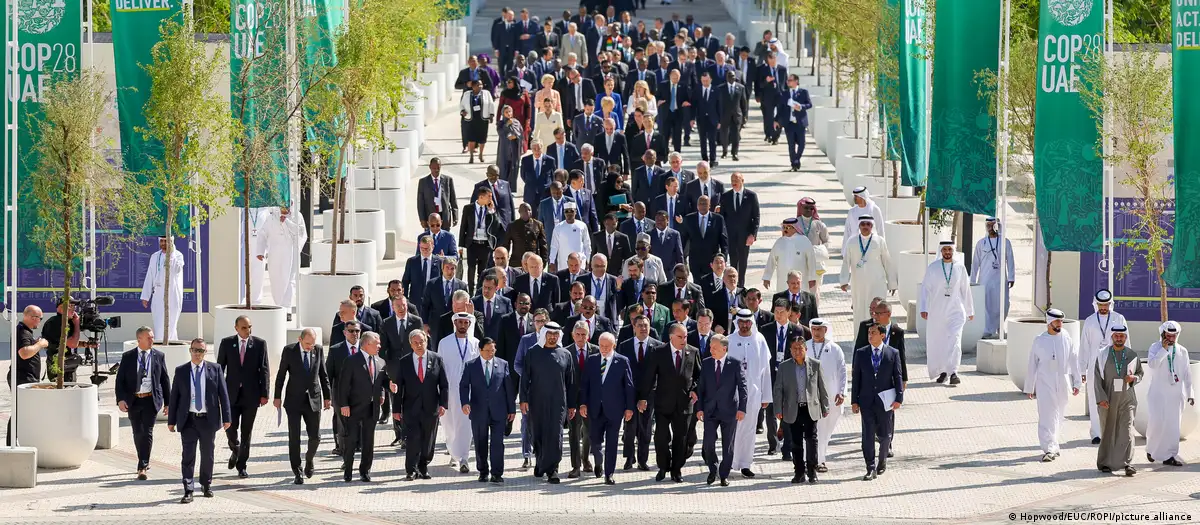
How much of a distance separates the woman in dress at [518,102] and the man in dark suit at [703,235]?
29.8 ft

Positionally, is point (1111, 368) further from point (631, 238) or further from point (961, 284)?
point (631, 238)

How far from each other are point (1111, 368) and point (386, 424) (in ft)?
21.9

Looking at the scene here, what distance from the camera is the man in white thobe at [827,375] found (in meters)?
17.9

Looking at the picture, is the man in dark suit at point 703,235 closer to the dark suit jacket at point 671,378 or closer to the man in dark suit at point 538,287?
the man in dark suit at point 538,287

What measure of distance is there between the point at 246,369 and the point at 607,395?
3.06 metres

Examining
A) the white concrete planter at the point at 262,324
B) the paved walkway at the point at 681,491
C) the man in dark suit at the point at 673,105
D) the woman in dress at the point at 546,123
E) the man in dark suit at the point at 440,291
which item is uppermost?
the man in dark suit at the point at 673,105

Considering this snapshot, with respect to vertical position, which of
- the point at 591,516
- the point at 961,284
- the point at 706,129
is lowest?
the point at 591,516

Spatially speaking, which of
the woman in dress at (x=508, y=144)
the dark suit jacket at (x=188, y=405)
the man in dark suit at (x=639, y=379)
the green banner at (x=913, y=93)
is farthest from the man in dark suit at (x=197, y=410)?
the woman in dress at (x=508, y=144)

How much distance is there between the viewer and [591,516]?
16.5 meters

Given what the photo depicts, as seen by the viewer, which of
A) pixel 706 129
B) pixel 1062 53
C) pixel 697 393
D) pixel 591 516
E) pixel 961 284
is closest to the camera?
pixel 591 516

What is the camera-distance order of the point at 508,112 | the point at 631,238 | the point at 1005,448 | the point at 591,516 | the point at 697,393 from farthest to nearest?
1. the point at 508,112
2. the point at 631,238
3. the point at 1005,448
4. the point at 697,393
5. the point at 591,516

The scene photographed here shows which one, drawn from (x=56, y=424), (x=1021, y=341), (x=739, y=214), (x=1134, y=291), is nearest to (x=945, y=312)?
(x=1021, y=341)

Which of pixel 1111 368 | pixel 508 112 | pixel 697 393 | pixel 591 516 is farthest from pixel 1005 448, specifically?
pixel 508 112

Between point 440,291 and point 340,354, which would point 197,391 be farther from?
point 440,291
